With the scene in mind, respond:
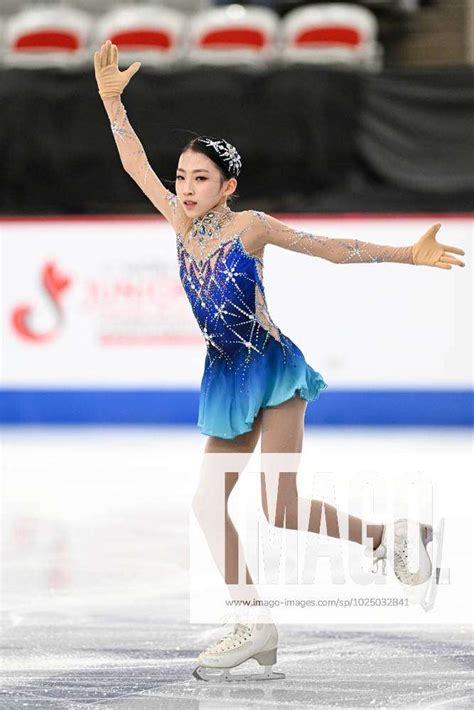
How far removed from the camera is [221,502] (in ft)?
10.0

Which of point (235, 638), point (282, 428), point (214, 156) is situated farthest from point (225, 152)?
point (235, 638)

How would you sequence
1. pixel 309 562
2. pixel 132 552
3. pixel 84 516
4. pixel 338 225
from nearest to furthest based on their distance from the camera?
pixel 309 562
pixel 132 552
pixel 84 516
pixel 338 225

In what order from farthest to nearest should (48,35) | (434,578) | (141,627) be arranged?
(48,35) → (141,627) → (434,578)

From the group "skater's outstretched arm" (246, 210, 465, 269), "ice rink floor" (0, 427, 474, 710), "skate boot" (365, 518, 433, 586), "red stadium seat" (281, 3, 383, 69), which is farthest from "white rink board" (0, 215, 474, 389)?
"skater's outstretched arm" (246, 210, 465, 269)

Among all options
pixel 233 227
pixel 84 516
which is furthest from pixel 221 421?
pixel 84 516

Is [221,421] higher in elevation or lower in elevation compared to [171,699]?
higher

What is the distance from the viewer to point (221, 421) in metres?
3.02

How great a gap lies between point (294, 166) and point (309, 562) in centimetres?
514

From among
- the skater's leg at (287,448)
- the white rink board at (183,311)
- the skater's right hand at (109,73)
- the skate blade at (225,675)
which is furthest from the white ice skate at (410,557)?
the white rink board at (183,311)

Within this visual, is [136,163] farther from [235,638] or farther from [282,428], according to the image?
[235,638]

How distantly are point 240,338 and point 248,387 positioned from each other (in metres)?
0.12

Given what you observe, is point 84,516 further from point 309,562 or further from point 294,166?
point 294,166

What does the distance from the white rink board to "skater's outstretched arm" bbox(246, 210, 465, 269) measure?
566 centimetres

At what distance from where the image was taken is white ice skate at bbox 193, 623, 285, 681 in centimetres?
304
